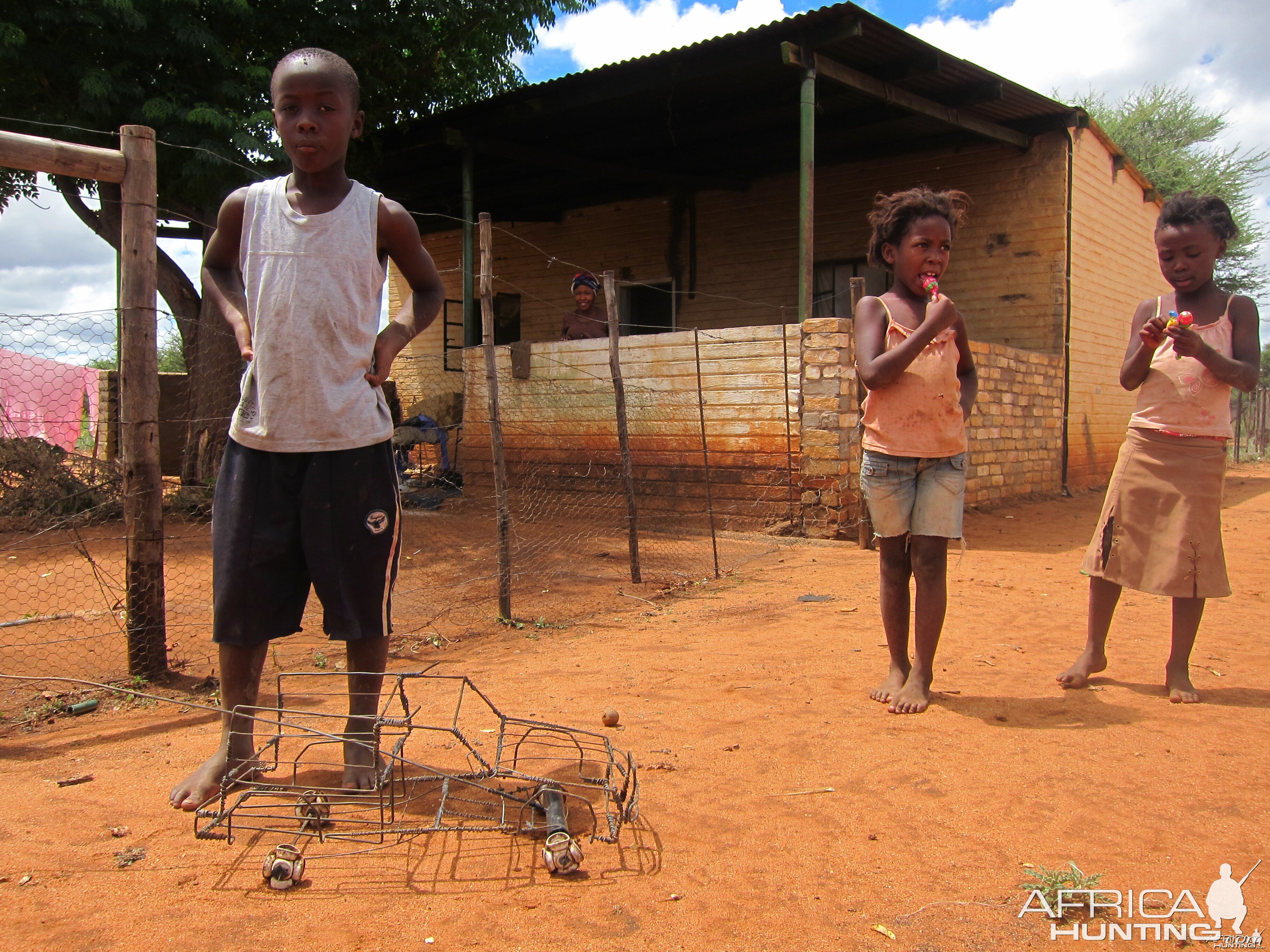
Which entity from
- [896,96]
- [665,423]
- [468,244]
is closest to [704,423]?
[665,423]

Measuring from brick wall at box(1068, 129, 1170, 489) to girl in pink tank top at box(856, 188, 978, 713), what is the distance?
9212 mm

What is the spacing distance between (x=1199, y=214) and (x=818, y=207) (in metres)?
10.0

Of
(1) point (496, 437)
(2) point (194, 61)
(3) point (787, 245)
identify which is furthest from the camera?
(3) point (787, 245)

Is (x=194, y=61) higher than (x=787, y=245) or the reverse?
higher

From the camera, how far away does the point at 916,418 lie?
9.89 ft

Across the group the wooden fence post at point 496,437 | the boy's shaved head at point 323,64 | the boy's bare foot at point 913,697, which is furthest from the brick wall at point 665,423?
the boy's shaved head at point 323,64

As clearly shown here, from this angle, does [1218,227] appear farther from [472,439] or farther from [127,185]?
[472,439]

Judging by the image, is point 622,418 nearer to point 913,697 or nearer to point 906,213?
point 906,213

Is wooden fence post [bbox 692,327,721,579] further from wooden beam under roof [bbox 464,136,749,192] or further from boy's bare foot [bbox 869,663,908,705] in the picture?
wooden beam under roof [bbox 464,136,749,192]

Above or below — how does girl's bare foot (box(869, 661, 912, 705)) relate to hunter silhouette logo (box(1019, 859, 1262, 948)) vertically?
above

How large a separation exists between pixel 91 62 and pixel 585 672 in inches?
291

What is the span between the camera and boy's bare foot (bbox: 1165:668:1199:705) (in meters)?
3.15

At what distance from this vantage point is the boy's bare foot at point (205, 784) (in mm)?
2305

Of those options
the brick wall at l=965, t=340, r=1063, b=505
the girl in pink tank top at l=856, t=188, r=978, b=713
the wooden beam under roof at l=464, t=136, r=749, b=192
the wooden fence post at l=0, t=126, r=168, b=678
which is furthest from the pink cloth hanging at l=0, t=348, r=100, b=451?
the brick wall at l=965, t=340, r=1063, b=505
